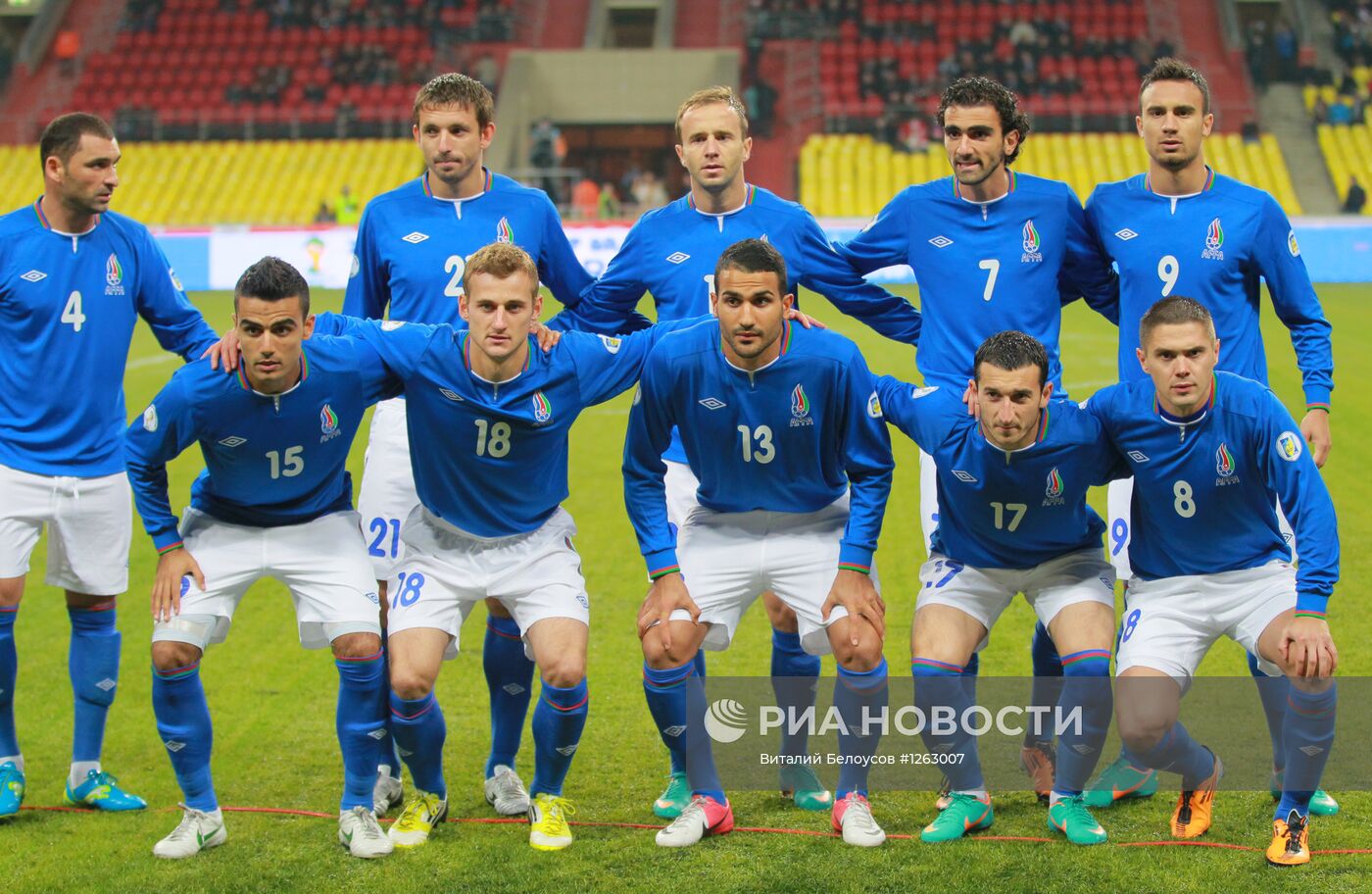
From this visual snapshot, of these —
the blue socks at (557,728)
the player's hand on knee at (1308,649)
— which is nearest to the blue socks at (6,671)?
the blue socks at (557,728)

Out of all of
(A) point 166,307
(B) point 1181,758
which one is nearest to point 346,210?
(A) point 166,307

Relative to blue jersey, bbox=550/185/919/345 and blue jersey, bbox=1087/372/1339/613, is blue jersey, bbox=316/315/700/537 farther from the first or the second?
blue jersey, bbox=1087/372/1339/613

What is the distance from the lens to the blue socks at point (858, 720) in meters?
4.90

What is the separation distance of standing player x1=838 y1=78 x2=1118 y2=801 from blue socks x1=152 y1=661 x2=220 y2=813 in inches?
102

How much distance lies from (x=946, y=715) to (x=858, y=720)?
294 millimetres

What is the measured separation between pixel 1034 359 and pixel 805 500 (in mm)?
955

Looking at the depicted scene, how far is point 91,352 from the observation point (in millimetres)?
5395

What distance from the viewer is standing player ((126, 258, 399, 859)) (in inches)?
189

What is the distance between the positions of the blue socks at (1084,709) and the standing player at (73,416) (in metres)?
3.29

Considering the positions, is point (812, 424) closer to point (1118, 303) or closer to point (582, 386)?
point (582, 386)

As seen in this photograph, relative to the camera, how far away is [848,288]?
221 inches

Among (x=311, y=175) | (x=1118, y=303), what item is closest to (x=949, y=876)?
(x=1118, y=303)

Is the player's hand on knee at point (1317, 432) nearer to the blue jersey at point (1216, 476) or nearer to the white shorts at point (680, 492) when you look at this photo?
the blue jersey at point (1216, 476)

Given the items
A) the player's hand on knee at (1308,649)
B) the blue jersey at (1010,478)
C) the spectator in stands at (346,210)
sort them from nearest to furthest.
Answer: the player's hand on knee at (1308,649), the blue jersey at (1010,478), the spectator in stands at (346,210)
